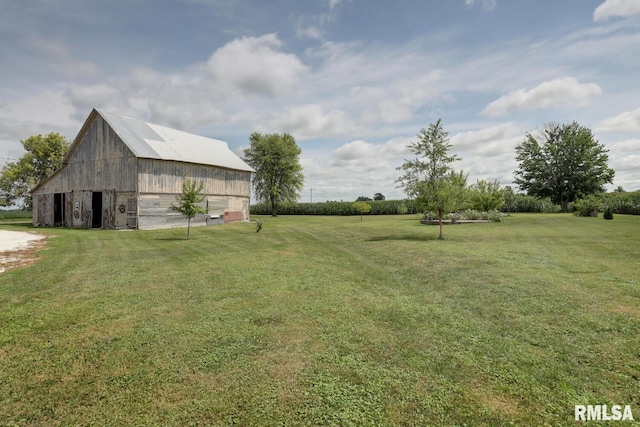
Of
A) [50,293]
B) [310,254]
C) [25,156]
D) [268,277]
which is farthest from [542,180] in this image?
[25,156]

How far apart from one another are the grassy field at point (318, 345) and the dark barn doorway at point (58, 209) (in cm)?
2632

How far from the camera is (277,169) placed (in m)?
52.8

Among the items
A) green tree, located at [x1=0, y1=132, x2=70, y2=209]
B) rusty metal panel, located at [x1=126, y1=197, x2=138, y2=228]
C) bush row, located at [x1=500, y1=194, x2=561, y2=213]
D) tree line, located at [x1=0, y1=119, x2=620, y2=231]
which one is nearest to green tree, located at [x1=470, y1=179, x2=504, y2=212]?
tree line, located at [x1=0, y1=119, x2=620, y2=231]

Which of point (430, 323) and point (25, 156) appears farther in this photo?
point (25, 156)

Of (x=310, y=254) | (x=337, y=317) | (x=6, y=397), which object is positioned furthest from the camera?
(x=310, y=254)

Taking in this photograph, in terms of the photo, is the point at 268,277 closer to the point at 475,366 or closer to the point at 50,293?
the point at 50,293

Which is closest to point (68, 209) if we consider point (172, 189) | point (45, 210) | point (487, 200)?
point (45, 210)

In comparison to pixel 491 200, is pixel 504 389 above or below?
below

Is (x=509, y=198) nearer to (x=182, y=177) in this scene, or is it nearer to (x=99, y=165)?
(x=182, y=177)

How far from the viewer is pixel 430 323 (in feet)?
19.3

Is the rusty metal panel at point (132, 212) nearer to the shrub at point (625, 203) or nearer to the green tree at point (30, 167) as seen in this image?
the green tree at point (30, 167)

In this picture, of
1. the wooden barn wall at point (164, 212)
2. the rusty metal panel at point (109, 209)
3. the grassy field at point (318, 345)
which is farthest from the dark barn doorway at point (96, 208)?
the grassy field at point (318, 345)

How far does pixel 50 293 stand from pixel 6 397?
4817 millimetres

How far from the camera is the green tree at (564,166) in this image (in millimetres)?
50531
